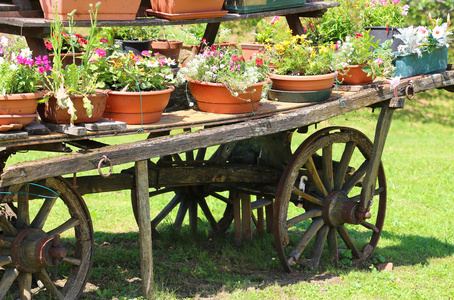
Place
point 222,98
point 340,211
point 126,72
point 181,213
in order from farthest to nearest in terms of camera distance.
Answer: point 181,213 < point 340,211 < point 222,98 < point 126,72

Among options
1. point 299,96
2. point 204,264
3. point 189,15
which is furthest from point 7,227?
point 299,96

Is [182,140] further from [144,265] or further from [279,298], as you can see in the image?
[279,298]

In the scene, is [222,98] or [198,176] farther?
[198,176]

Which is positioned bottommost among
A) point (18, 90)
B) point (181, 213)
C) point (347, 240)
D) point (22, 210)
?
point (347, 240)

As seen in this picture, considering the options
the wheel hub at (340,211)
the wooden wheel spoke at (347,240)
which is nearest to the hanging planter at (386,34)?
the wheel hub at (340,211)

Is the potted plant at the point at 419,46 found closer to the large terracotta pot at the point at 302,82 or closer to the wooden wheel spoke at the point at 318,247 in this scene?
the large terracotta pot at the point at 302,82

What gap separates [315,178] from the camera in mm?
5141

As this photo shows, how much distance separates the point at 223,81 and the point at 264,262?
6.33 feet

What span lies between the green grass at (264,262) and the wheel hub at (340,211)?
42 centimetres

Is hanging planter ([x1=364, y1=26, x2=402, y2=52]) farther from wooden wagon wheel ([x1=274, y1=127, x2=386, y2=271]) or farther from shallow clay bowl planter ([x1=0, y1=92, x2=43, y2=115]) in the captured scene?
shallow clay bowl planter ([x1=0, y1=92, x2=43, y2=115])

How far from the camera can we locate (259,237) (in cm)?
606

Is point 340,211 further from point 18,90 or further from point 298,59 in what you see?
point 18,90

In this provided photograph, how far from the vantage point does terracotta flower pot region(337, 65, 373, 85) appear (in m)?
5.01

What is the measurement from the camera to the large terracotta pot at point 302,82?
15.1ft
